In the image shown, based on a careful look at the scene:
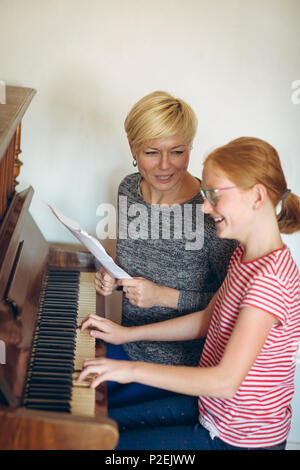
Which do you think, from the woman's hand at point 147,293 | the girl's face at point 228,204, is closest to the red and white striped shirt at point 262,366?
the girl's face at point 228,204

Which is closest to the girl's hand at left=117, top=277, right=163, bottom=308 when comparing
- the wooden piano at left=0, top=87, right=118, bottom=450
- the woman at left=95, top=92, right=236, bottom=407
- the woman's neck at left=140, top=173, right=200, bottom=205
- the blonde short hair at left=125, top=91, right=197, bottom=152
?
the woman at left=95, top=92, right=236, bottom=407

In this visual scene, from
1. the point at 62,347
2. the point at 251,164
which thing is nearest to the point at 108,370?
the point at 62,347

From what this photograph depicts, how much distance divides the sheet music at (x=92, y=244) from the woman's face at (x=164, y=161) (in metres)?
0.36

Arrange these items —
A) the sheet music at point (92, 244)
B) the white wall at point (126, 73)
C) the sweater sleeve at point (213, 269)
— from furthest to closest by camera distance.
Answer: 1. the white wall at point (126, 73)
2. the sweater sleeve at point (213, 269)
3. the sheet music at point (92, 244)

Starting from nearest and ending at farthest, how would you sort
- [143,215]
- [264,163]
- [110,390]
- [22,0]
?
[264,163]
[110,390]
[143,215]
[22,0]

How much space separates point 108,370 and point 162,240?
78 centimetres

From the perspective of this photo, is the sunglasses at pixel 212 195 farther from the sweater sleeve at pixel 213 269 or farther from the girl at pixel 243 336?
the sweater sleeve at pixel 213 269

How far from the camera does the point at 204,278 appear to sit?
201cm

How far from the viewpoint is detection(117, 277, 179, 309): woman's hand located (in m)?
1.92

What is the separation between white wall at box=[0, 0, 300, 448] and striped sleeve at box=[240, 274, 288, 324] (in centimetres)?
128

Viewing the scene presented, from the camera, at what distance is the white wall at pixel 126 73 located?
2.32 m
